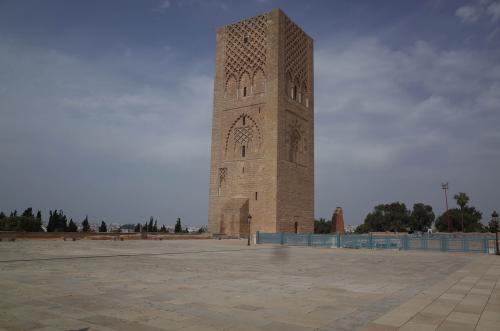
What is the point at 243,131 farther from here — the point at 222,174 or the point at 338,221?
the point at 338,221

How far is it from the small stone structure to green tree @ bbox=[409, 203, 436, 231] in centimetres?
4569

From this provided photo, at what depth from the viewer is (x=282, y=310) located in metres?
4.37

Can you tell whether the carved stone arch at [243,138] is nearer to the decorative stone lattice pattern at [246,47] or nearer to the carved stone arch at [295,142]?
the carved stone arch at [295,142]

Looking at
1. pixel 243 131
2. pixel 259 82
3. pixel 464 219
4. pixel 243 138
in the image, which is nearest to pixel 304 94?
pixel 259 82

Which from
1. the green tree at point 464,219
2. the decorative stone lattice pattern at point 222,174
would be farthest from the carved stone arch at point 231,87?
the green tree at point 464,219

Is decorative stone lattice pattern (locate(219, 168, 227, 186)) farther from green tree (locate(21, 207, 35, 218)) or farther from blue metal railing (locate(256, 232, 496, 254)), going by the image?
green tree (locate(21, 207, 35, 218))

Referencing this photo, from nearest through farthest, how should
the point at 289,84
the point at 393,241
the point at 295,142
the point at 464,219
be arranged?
the point at 393,241 → the point at 289,84 → the point at 295,142 → the point at 464,219

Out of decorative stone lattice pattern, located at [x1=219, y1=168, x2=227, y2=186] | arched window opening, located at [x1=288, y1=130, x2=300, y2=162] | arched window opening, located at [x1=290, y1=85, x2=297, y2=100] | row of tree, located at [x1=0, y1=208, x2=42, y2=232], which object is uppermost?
arched window opening, located at [x1=290, y1=85, x2=297, y2=100]

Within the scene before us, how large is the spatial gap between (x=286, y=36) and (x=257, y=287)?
89.4 ft

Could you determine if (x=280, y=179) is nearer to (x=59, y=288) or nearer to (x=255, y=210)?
(x=255, y=210)

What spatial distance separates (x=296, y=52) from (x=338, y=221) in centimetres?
1462

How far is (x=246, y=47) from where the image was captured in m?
30.6

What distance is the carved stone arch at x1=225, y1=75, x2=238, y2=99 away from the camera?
100ft

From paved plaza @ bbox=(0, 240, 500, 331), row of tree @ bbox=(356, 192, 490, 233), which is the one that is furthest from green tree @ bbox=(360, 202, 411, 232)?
paved plaza @ bbox=(0, 240, 500, 331)
